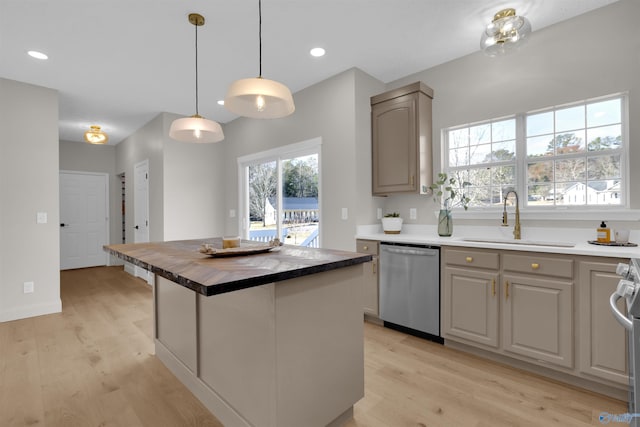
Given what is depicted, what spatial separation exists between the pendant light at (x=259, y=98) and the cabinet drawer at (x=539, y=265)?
1947 millimetres

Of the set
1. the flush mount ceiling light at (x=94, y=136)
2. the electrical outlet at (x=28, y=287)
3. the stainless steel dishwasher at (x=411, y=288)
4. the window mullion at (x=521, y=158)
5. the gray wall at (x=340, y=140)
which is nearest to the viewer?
the stainless steel dishwasher at (x=411, y=288)

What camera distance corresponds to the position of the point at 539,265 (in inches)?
85.7

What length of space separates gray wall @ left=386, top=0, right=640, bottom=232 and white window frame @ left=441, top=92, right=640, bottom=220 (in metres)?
0.05

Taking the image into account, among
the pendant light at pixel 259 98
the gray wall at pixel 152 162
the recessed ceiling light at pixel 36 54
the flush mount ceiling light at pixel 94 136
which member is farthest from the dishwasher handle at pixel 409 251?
the flush mount ceiling light at pixel 94 136

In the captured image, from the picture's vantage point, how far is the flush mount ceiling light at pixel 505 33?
2.21 metres

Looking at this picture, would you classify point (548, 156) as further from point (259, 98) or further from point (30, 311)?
point (30, 311)

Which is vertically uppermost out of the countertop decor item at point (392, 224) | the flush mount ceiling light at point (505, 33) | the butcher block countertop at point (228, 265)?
the flush mount ceiling light at point (505, 33)

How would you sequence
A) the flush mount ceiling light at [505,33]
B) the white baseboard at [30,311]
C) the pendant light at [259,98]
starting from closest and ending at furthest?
the pendant light at [259,98] → the flush mount ceiling light at [505,33] → the white baseboard at [30,311]

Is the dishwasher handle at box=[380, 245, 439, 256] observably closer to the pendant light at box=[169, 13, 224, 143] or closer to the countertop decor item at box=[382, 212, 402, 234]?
the countertop decor item at box=[382, 212, 402, 234]

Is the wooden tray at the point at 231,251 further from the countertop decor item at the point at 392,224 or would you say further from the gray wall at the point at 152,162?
the gray wall at the point at 152,162

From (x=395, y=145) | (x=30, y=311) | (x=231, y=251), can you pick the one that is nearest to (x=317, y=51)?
(x=395, y=145)

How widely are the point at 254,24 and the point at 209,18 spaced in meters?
0.36

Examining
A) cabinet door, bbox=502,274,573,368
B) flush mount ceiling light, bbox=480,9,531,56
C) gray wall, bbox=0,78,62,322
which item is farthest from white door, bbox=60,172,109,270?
flush mount ceiling light, bbox=480,9,531,56

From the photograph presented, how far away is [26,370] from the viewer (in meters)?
2.38
